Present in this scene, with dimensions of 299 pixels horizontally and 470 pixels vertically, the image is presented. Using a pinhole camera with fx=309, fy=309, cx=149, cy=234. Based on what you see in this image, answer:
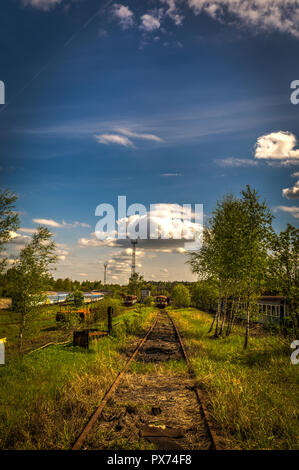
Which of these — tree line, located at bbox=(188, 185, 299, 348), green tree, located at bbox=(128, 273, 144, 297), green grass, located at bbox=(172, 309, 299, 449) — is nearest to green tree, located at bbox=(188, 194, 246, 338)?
tree line, located at bbox=(188, 185, 299, 348)

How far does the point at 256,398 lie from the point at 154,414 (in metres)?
2.31

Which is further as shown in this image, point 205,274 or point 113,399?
point 205,274

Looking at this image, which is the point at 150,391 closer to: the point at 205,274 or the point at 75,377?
the point at 75,377

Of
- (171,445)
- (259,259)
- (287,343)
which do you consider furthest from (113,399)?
(259,259)

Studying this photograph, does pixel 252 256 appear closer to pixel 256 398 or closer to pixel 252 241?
pixel 252 241

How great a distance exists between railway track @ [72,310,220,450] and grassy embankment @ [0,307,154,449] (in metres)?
0.32

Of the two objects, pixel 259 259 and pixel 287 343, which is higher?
pixel 259 259

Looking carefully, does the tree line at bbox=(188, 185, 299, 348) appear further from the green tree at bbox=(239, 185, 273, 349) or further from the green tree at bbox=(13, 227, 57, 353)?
the green tree at bbox=(13, 227, 57, 353)

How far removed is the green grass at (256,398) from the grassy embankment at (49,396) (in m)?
2.70

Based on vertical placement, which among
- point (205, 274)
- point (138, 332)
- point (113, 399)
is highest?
point (205, 274)

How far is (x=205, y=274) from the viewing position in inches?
888

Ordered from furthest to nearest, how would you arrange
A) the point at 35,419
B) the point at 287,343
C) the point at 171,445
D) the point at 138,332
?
the point at 138,332 < the point at 287,343 < the point at 35,419 < the point at 171,445

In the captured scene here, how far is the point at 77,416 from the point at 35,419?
0.77m
